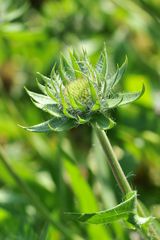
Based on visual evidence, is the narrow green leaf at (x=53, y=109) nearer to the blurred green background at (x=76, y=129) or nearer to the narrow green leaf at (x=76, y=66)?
the narrow green leaf at (x=76, y=66)

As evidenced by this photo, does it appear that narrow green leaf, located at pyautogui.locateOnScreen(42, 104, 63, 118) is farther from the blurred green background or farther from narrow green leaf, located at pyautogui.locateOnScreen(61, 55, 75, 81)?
the blurred green background

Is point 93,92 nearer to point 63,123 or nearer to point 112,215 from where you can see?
point 63,123

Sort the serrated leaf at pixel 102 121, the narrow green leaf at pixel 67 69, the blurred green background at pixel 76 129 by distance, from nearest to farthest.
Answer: the serrated leaf at pixel 102 121 → the narrow green leaf at pixel 67 69 → the blurred green background at pixel 76 129

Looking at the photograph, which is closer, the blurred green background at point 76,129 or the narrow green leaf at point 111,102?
the narrow green leaf at point 111,102

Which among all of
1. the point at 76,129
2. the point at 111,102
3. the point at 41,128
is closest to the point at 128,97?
the point at 111,102

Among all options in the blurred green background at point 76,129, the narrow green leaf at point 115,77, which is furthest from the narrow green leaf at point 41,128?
the blurred green background at point 76,129

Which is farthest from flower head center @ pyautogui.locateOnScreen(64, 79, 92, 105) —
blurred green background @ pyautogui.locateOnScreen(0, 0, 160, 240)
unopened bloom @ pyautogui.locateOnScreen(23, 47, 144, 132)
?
blurred green background @ pyautogui.locateOnScreen(0, 0, 160, 240)
